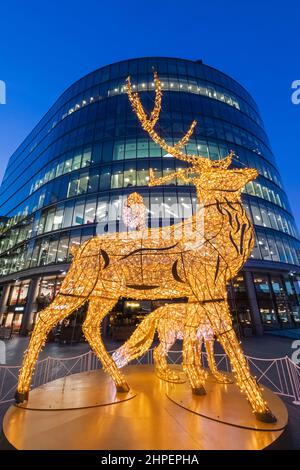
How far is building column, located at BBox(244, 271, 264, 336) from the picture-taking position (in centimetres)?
1524

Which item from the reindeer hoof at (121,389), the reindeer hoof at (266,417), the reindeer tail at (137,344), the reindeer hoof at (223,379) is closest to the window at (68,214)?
the reindeer tail at (137,344)

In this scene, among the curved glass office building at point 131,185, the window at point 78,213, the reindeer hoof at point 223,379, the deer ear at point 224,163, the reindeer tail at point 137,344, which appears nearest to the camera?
the deer ear at point 224,163

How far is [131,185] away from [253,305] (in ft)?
42.1

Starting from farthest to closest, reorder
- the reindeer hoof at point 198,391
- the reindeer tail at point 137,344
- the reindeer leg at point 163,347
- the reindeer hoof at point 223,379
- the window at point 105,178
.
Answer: the window at point 105,178 → the reindeer leg at point 163,347 → the reindeer tail at point 137,344 → the reindeer hoof at point 223,379 → the reindeer hoof at point 198,391

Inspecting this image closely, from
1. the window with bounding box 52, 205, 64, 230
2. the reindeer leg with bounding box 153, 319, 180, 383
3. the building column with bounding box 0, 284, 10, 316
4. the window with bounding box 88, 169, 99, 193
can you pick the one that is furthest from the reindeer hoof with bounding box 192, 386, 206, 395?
the building column with bounding box 0, 284, 10, 316

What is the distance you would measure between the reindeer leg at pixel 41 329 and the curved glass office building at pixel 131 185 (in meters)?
12.6

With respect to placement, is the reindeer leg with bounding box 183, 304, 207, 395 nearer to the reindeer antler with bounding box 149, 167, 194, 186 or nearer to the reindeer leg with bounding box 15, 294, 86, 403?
the reindeer leg with bounding box 15, 294, 86, 403

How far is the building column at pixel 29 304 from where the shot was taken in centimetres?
1703

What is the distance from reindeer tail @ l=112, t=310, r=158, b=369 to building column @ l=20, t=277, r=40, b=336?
625 inches

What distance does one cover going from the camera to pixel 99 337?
13.5 feet

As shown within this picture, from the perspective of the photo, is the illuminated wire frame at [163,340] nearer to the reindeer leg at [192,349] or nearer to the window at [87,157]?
the reindeer leg at [192,349]

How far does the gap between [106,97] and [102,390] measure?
25.9 m

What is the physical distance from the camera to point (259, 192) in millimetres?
19703
